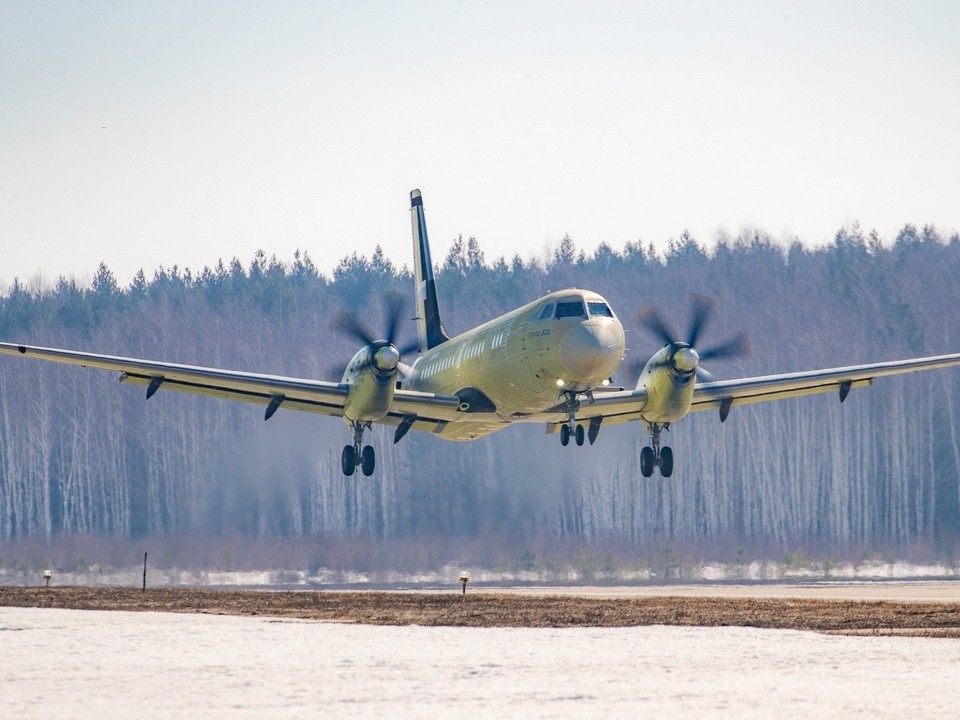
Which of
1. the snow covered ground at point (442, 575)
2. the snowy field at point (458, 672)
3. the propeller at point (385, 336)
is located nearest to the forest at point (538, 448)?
the snow covered ground at point (442, 575)

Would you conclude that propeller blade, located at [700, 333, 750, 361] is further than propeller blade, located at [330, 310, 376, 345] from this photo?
No

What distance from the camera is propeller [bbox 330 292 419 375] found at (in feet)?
103

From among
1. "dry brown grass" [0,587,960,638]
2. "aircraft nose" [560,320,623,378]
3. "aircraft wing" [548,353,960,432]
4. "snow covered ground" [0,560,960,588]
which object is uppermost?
"aircraft nose" [560,320,623,378]

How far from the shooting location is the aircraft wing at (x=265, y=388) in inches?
1209

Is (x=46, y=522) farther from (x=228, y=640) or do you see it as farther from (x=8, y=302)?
(x=228, y=640)

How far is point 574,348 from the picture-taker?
28.9 metres

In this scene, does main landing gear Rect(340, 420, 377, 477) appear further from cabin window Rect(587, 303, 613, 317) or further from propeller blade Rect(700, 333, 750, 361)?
propeller blade Rect(700, 333, 750, 361)

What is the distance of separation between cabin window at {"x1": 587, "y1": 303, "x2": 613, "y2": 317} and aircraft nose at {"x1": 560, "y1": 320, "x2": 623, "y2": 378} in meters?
0.33

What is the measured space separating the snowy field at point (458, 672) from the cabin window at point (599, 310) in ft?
27.1

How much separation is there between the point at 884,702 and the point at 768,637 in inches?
243

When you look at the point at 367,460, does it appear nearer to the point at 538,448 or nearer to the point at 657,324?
the point at 657,324

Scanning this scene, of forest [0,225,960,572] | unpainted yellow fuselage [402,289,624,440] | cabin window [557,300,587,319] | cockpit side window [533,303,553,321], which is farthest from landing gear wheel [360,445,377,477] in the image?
forest [0,225,960,572]

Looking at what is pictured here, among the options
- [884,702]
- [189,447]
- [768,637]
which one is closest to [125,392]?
[189,447]

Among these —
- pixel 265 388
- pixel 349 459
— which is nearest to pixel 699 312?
pixel 349 459
